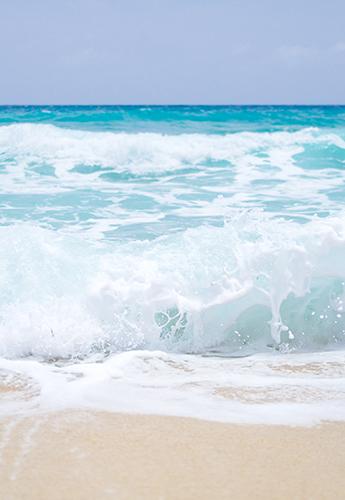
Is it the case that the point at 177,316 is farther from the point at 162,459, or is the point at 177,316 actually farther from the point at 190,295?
the point at 162,459

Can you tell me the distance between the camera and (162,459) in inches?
85.7

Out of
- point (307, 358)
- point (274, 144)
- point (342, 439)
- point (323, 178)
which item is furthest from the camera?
point (274, 144)

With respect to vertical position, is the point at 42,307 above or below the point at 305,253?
below

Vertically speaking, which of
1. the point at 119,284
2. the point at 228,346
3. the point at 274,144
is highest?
the point at 274,144

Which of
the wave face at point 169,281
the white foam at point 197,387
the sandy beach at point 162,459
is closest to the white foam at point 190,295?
the wave face at point 169,281

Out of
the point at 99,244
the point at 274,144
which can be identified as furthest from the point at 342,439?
the point at 274,144

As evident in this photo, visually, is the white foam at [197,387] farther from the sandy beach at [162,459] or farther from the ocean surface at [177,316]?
the sandy beach at [162,459]

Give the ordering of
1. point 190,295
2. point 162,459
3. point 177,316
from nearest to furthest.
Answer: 1. point 162,459
2. point 177,316
3. point 190,295

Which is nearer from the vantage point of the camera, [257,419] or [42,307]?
[257,419]

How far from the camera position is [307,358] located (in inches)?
134

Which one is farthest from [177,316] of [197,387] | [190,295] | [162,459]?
[162,459]

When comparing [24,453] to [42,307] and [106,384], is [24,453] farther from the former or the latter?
[42,307]

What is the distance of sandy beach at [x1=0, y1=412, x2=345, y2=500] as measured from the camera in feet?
6.53

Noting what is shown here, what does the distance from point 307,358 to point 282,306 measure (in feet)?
1.90
